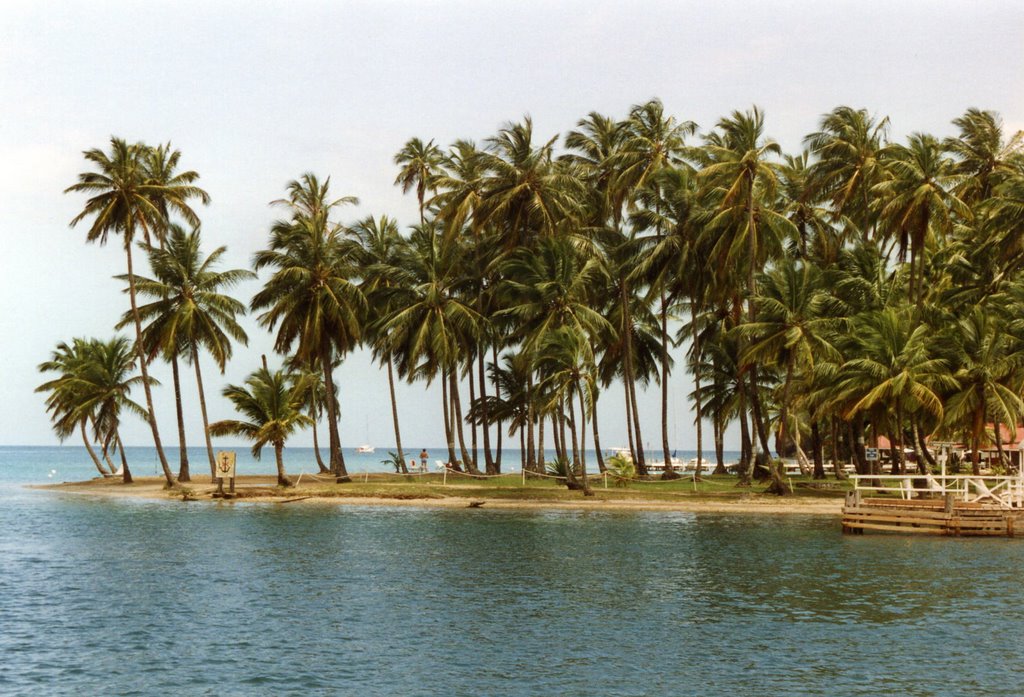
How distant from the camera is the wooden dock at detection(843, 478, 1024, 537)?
137 ft

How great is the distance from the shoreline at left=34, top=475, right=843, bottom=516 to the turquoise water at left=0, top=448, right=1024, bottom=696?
24.9 ft

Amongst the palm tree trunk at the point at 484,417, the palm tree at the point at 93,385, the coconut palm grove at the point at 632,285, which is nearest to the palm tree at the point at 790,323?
the coconut palm grove at the point at 632,285

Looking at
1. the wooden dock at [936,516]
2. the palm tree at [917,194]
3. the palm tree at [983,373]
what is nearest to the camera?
the wooden dock at [936,516]

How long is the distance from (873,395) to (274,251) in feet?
120

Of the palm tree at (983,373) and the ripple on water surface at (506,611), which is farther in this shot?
the palm tree at (983,373)

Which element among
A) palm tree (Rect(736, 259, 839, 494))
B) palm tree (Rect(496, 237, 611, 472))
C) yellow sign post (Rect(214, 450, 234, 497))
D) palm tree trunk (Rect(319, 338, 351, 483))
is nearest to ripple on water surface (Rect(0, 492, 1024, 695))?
palm tree (Rect(736, 259, 839, 494))

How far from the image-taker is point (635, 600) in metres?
28.8

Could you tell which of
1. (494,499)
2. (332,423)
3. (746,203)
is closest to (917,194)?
(746,203)

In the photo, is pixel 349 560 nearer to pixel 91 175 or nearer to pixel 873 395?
pixel 873 395

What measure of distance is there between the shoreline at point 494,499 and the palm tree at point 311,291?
23.4ft

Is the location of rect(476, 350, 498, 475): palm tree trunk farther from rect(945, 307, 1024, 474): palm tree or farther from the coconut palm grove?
rect(945, 307, 1024, 474): palm tree

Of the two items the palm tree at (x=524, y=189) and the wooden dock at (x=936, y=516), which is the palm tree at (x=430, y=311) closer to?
the palm tree at (x=524, y=189)

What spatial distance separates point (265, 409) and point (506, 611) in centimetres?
3497

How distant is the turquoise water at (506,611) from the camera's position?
20.3 metres
